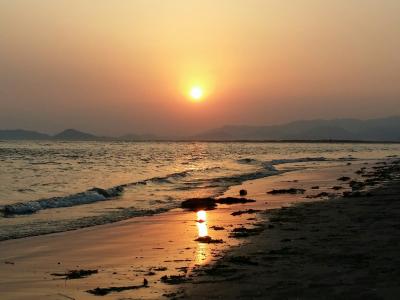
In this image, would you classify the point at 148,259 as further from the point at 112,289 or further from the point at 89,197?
the point at 89,197

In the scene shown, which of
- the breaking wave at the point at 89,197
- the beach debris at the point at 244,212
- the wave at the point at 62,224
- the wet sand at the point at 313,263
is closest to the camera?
the wet sand at the point at 313,263

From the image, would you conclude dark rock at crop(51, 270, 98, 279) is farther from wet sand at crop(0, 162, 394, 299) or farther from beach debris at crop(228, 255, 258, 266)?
beach debris at crop(228, 255, 258, 266)

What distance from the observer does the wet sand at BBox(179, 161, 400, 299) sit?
7078 mm

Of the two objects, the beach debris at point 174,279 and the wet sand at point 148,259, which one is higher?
the beach debris at point 174,279

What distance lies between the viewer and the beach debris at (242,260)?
918 cm

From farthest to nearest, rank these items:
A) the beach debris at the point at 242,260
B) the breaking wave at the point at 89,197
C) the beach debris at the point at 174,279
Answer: the breaking wave at the point at 89,197 → the beach debris at the point at 242,260 → the beach debris at the point at 174,279

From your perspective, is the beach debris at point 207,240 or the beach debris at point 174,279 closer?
the beach debris at point 174,279

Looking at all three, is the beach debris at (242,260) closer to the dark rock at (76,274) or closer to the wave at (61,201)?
the dark rock at (76,274)

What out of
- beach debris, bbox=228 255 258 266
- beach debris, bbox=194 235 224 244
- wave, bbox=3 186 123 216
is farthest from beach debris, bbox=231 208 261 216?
wave, bbox=3 186 123 216

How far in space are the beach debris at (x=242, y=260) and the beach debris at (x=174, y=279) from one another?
1393 millimetres

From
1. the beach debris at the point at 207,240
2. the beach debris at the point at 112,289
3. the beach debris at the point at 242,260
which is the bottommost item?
the beach debris at the point at 207,240

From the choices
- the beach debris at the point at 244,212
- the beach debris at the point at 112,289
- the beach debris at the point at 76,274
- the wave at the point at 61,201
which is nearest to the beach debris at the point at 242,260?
the beach debris at the point at 112,289

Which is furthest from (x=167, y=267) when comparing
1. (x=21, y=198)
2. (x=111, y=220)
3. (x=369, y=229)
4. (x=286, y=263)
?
(x=21, y=198)

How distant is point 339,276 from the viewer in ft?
25.5
